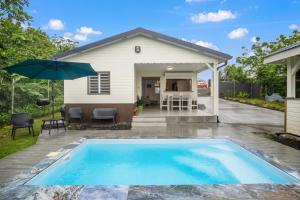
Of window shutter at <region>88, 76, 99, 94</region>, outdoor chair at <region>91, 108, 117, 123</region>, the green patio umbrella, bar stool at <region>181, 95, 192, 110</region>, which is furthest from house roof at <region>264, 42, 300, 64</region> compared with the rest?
window shutter at <region>88, 76, 99, 94</region>

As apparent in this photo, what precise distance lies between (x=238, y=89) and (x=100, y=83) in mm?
25497

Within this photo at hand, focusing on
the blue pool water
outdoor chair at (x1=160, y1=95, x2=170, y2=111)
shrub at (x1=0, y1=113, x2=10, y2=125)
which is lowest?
the blue pool water

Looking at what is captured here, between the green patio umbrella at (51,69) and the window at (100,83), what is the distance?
9.75 feet

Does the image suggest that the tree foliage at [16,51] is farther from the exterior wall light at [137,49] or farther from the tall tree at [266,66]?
the tall tree at [266,66]

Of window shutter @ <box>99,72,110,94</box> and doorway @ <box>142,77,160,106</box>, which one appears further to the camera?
doorway @ <box>142,77,160,106</box>

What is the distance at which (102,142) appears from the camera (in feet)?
28.5

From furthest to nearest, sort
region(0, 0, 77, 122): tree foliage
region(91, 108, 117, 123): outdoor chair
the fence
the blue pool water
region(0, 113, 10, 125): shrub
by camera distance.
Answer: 1. the fence
2. region(0, 113, 10, 125): shrub
3. region(91, 108, 117, 123): outdoor chair
4. region(0, 0, 77, 122): tree foliage
5. the blue pool water

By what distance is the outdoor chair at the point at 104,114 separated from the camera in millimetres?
12016

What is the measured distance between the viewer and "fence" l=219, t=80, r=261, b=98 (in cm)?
3175

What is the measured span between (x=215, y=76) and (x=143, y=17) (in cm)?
1208

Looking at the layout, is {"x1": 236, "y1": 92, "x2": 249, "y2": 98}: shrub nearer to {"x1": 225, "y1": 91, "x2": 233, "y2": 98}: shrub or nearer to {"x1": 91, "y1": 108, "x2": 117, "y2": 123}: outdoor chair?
{"x1": 225, "y1": 91, "x2": 233, "y2": 98}: shrub

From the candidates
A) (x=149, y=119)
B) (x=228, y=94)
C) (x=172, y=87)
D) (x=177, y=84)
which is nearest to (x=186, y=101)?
(x=172, y=87)

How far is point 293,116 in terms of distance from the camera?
9.23 metres

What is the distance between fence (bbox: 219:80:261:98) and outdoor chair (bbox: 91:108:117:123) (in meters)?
23.2
